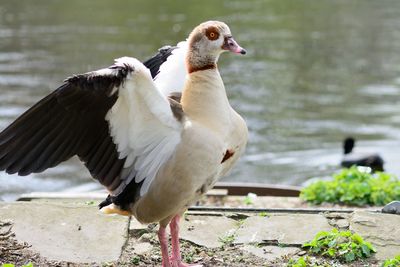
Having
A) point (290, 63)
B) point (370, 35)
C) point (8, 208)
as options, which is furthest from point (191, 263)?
point (370, 35)

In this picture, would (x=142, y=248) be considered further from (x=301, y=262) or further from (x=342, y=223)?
(x=342, y=223)

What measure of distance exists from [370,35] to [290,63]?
153 inches

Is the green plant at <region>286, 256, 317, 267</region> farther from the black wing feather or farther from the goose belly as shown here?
Answer: the black wing feather

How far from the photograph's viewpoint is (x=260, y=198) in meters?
8.63

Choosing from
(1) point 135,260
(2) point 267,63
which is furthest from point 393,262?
(2) point 267,63

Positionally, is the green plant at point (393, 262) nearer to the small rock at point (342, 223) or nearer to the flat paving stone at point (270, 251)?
the flat paving stone at point (270, 251)

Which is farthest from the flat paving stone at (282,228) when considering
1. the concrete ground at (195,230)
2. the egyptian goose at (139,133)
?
the egyptian goose at (139,133)

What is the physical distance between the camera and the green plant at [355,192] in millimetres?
8469

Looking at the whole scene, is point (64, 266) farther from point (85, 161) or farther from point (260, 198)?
point (260, 198)

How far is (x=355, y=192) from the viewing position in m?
8.62

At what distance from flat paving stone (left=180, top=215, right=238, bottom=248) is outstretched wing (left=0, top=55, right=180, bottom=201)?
92cm

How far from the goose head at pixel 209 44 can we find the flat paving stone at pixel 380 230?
1.75 meters

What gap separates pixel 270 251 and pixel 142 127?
4.68 feet

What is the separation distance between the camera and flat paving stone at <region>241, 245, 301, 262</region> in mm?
5562
